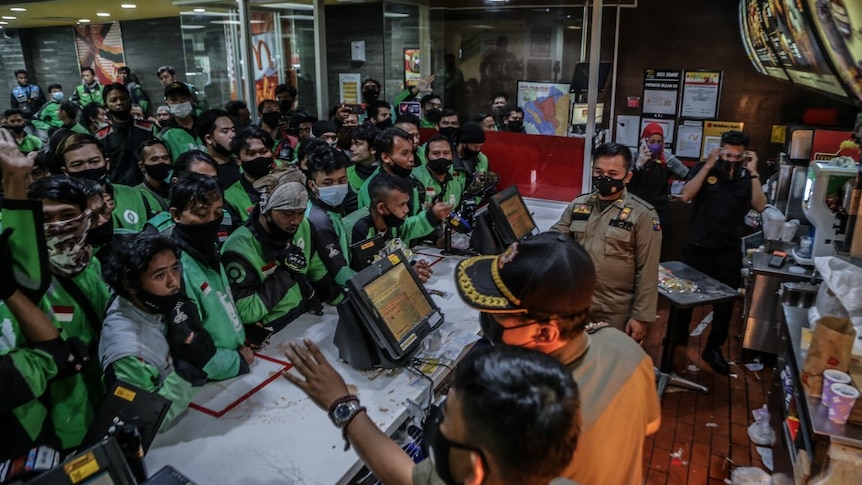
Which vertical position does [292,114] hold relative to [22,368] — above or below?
above

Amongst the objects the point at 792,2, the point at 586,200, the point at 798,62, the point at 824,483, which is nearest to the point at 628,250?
the point at 586,200

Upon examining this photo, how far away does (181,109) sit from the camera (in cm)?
551

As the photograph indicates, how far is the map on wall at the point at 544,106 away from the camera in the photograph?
290 inches

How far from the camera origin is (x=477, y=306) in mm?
1507

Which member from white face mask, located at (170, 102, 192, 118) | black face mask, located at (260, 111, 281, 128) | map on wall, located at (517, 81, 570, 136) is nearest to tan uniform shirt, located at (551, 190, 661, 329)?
black face mask, located at (260, 111, 281, 128)

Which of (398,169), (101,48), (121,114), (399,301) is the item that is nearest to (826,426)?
(399,301)

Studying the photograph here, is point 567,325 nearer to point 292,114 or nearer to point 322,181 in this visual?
point 322,181

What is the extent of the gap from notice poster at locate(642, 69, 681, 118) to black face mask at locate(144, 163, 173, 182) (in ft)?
18.4

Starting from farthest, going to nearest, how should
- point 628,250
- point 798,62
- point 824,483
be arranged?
point 798,62
point 628,250
point 824,483

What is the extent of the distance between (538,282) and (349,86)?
23.6ft

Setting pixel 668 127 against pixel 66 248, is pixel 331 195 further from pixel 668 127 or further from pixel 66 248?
pixel 668 127

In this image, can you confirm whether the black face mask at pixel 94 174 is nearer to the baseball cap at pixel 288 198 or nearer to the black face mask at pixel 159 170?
the black face mask at pixel 159 170

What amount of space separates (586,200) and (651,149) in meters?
1.90

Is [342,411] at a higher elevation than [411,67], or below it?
below
